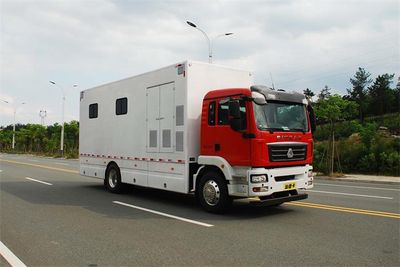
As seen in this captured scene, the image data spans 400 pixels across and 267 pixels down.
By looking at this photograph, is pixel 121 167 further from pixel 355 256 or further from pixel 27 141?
pixel 27 141

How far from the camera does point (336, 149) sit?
2330 cm

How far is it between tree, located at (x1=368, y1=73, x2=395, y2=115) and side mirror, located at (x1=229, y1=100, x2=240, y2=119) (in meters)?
75.0

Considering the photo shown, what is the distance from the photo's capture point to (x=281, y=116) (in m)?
9.02

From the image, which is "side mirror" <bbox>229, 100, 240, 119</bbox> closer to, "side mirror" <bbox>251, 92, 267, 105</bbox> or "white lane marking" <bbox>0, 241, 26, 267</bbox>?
"side mirror" <bbox>251, 92, 267, 105</bbox>

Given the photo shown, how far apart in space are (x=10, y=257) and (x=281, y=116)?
19.4 feet

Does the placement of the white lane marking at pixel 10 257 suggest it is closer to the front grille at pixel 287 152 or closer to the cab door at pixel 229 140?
the cab door at pixel 229 140

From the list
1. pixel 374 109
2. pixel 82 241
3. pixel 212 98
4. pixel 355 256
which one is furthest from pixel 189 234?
pixel 374 109

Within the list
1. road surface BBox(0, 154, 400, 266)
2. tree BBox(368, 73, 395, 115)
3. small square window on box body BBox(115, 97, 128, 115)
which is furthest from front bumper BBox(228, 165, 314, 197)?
tree BBox(368, 73, 395, 115)

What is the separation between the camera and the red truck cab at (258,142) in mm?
8461

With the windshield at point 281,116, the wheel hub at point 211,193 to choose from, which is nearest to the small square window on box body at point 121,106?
the wheel hub at point 211,193

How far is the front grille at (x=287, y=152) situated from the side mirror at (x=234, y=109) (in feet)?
3.06

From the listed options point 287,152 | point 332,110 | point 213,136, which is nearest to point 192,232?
point 213,136

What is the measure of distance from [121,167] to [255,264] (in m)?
7.84

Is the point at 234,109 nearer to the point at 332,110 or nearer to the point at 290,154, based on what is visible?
the point at 290,154
